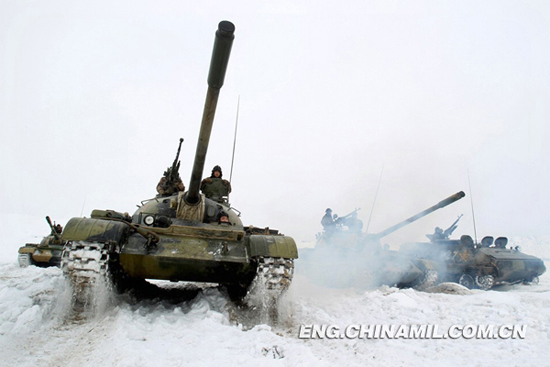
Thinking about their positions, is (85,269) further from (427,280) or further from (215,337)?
(427,280)

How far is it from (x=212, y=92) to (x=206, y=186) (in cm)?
387

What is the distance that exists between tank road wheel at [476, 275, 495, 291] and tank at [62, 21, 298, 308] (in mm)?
11121

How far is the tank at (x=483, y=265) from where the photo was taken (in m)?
14.4

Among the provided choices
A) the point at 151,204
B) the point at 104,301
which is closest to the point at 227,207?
the point at 151,204

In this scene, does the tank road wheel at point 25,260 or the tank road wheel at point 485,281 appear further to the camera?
the tank road wheel at point 485,281

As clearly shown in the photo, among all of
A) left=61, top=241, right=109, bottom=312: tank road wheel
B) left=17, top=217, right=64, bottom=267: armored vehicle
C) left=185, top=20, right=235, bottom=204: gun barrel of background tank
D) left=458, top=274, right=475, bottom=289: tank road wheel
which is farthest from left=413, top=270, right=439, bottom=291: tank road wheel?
left=17, top=217, right=64, bottom=267: armored vehicle

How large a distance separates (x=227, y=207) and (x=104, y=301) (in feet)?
11.0

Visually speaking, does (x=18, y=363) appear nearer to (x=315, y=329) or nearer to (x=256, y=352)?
(x=256, y=352)

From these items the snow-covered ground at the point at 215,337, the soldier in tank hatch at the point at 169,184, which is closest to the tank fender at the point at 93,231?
the snow-covered ground at the point at 215,337

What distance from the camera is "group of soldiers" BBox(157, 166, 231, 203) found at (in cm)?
910

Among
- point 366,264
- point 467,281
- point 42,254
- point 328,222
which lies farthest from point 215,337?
point 467,281

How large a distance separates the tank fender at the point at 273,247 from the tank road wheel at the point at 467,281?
11151 millimetres

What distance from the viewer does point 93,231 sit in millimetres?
5727

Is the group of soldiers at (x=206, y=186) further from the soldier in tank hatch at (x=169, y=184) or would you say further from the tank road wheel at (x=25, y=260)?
the tank road wheel at (x=25, y=260)
